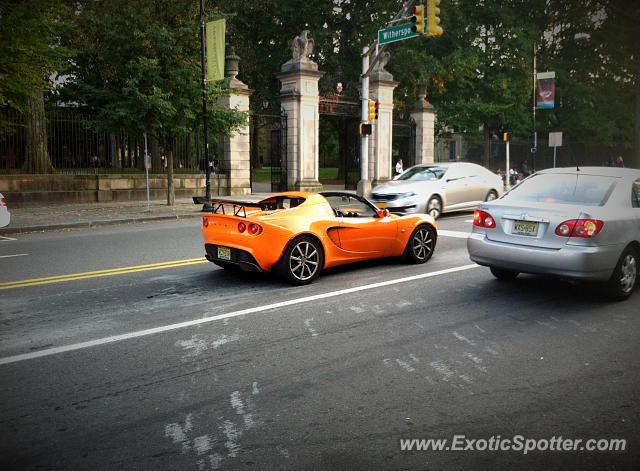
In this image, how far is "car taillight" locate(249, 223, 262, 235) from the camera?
7.06m

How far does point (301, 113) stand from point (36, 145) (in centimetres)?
1104

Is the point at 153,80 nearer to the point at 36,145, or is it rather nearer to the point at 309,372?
the point at 36,145

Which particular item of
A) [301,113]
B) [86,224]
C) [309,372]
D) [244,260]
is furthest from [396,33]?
[309,372]

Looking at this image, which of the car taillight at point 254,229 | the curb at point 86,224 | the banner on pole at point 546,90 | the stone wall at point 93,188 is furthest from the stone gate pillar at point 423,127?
the car taillight at point 254,229

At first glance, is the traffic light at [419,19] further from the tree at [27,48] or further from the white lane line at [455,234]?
the tree at [27,48]

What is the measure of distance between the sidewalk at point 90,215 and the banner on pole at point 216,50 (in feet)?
14.6

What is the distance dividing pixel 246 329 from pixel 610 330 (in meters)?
3.46

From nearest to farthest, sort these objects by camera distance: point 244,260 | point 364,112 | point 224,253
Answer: point 244,260 → point 224,253 → point 364,112

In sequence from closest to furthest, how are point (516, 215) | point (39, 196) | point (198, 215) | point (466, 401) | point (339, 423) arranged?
point (339, 423)
point (466, 401)
point (516, 215)
point (198, 215)
point (39, 196)

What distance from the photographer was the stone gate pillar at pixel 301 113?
84.5ft

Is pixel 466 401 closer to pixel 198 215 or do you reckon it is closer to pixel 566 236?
pixel 566 236

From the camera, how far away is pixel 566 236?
6285 millimetres

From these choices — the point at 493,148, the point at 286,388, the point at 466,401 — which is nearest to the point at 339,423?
the point at 286,388

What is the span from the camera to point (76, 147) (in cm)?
2038
